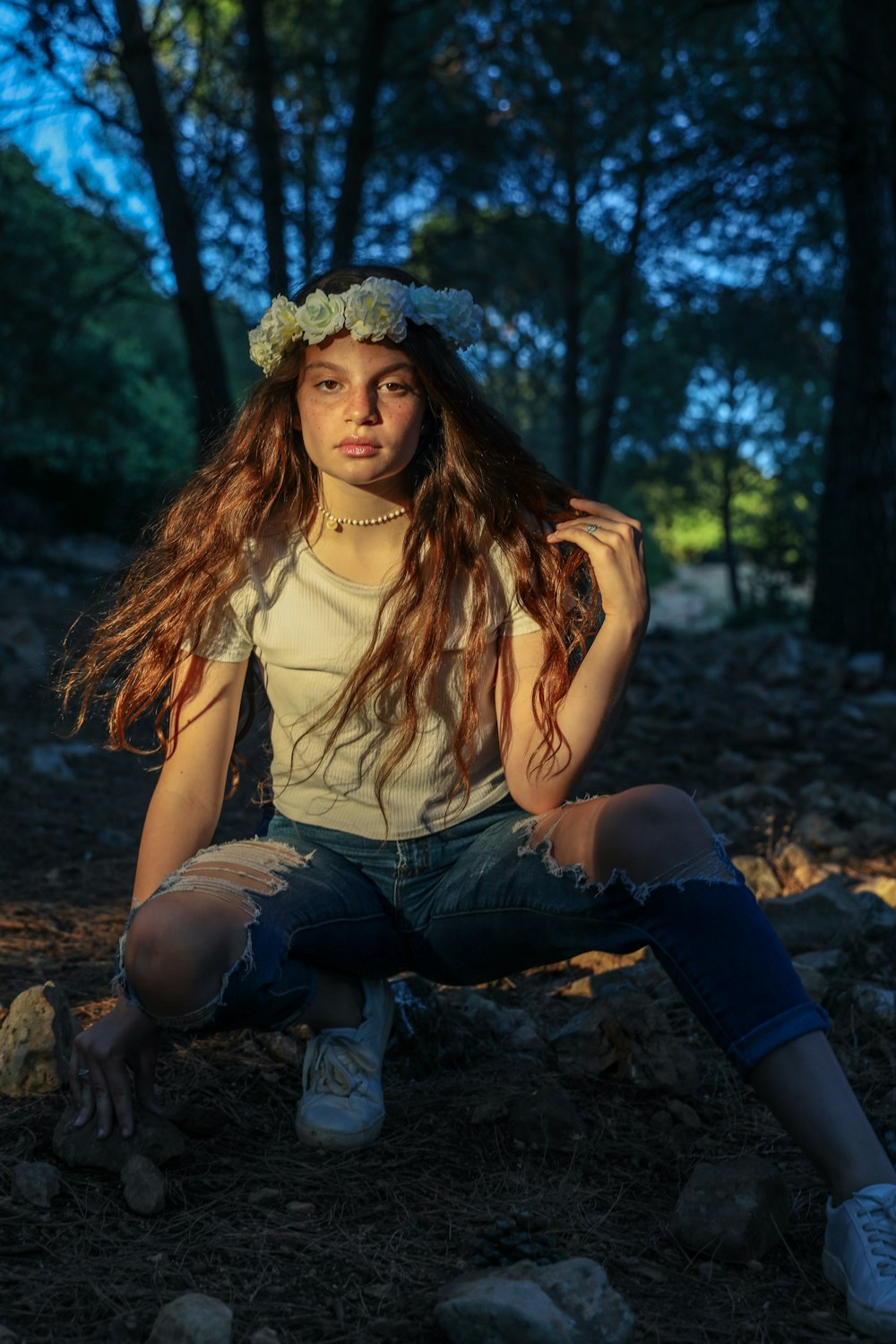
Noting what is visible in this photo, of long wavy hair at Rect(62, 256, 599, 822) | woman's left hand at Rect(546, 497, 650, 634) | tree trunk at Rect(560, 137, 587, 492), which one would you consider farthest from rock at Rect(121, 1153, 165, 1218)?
tree trunk at Rect(560, 137, 587, 492)

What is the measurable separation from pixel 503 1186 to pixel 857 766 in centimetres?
360

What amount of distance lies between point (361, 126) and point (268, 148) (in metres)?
0.52

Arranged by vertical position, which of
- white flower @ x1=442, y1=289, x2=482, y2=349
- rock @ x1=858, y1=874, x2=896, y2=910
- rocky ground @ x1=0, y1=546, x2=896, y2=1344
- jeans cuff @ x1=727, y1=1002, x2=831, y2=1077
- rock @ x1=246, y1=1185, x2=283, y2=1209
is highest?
white flower @ x1=442, y1=289, x2=482, y2=349

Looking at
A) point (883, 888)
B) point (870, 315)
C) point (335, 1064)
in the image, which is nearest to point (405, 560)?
point (335, 1064)

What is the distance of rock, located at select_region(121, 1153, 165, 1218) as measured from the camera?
1689 mm

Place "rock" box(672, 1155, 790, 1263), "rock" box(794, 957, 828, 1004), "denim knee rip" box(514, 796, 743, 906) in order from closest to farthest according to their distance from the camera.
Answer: "rock" box(672, 1155, 790, 1263) → "denim knee rip" box(514, 796, 743, 906) → "rock" box(794, 957, 828, 1004)

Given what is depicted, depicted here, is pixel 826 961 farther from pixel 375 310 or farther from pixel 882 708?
pixel 882 708

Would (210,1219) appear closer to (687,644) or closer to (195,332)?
Result: (195,332)

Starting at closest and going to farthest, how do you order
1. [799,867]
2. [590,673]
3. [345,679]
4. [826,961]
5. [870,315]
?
1. [590,673]
2. [345,679]
3. [826,961]
4. [799,867]
5. [870,315]

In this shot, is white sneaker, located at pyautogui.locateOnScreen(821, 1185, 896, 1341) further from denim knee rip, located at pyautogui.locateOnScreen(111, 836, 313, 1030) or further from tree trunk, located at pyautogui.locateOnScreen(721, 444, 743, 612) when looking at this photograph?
tree trunk, located at pyautogui.locateOnScreen(721, 444, 743, 612)

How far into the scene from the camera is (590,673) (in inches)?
78.2

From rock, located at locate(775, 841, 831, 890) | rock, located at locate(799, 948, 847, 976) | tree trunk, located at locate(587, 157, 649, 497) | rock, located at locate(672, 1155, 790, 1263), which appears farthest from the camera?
tree trunk, located at locate(587, 157, 649, 497)

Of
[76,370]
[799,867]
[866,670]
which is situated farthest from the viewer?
[76,370]

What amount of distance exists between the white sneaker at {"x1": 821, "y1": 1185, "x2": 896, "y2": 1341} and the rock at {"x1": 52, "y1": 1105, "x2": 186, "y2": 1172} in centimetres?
89
